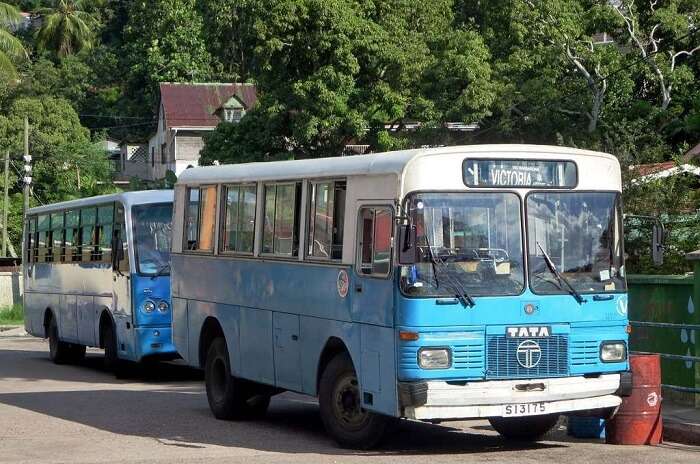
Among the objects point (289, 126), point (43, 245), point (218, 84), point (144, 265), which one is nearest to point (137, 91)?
point (218, 84)

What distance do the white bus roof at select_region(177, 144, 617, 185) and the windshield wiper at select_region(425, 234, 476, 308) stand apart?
78 cm

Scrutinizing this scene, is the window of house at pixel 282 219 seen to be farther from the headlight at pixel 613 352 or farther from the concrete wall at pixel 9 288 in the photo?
the concrete wall at pixel 9 288

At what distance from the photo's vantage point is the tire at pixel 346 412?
12016mm

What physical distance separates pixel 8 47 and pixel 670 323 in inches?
2046

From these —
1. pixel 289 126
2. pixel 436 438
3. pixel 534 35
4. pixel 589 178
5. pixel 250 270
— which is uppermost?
pixel 534 35

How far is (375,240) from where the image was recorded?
1179 centimetres

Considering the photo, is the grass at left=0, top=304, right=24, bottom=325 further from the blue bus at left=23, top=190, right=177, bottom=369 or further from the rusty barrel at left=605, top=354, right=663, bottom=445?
the rusty barrel at left=605, top=354, right=663, bottom=445

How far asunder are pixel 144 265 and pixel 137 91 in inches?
2484

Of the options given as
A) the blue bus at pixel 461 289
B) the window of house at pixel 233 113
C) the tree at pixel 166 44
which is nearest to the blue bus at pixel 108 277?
the blue bus at pixel 461 289

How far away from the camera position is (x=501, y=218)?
11.6 meters

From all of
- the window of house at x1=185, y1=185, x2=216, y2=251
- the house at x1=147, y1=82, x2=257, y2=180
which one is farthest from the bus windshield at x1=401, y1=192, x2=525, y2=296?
the house at x1=147, y1=82, x2=257, y2=180

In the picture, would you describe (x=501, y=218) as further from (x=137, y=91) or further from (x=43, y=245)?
(x=137, y=91)

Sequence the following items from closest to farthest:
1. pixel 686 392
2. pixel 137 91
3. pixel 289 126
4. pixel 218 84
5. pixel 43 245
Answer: pixel 686 392 → pixel 43 245 → pixel 289 126 → pixel 218 84 → pixel 137 91

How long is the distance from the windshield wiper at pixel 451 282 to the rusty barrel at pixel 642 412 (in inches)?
87.3
